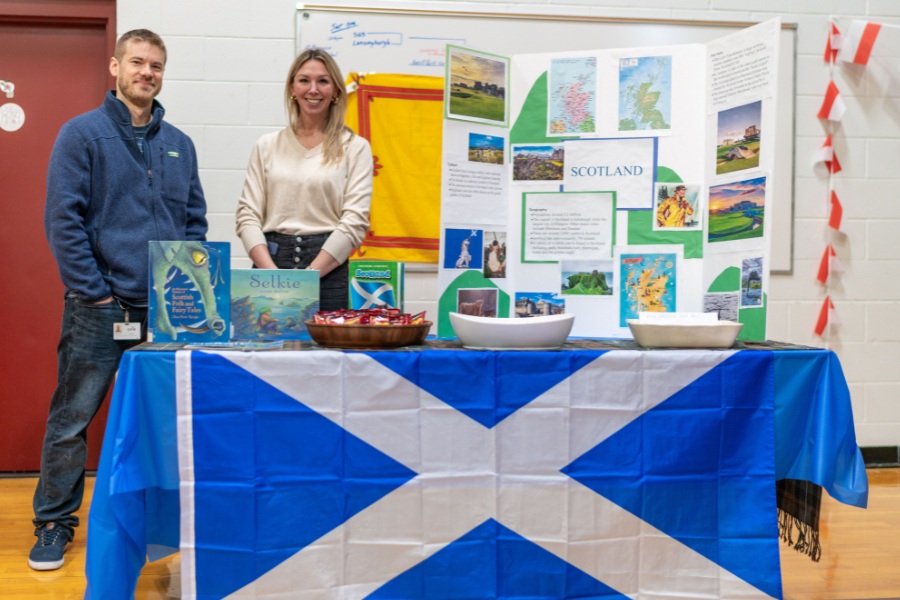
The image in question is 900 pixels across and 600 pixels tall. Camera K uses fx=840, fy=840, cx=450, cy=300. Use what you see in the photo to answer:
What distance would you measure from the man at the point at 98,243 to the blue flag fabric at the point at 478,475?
0.82 m

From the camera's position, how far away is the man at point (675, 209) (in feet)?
7.57

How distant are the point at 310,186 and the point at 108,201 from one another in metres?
0.57

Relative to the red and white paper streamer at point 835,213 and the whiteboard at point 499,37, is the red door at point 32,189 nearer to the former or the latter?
the whiteboard at point 499,37

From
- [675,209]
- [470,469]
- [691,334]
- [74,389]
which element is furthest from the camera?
[74,389]

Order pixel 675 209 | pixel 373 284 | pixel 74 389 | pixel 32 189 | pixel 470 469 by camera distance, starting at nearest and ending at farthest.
A: pixel 470 469 < pixel 373 284 < pixel 675 209 < pixel 74 389 < pixel 32 189

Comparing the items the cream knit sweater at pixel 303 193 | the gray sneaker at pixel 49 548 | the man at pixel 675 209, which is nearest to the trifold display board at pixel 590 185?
the man at pixel 675 209

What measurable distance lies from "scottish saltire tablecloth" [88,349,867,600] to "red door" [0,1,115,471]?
1869mm

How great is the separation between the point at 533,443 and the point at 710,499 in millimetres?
417

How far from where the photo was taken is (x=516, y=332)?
1853mm

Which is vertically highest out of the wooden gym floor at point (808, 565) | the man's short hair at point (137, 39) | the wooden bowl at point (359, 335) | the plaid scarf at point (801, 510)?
the man's short hair at point (137, 39)

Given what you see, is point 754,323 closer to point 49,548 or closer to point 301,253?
point 301,253

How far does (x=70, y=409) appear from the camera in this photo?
2.43 metres

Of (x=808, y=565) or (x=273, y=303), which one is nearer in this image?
(x=273, y=303)

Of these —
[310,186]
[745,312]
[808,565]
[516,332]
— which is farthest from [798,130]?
[516,332]
